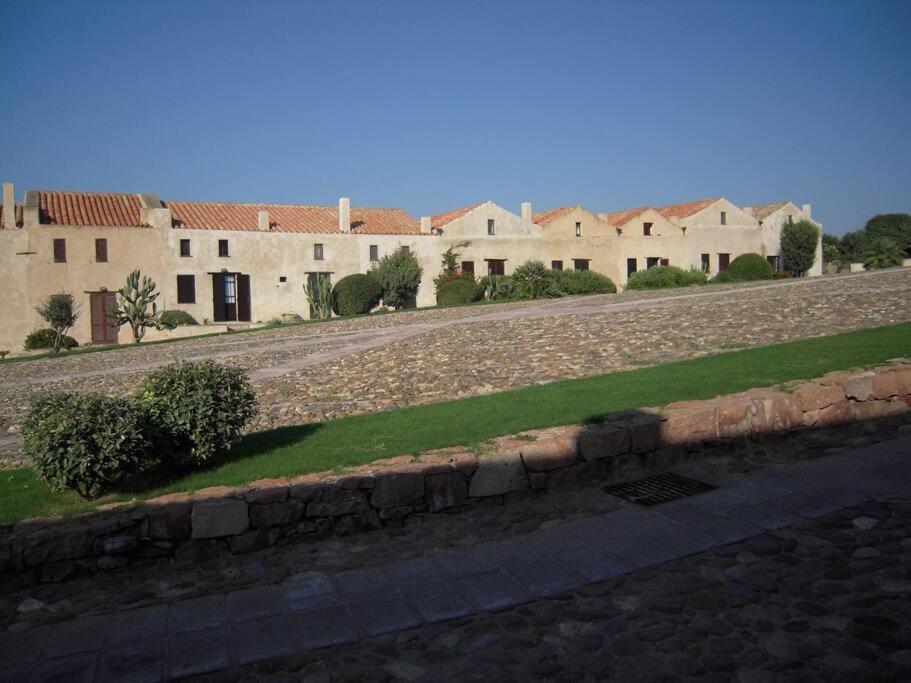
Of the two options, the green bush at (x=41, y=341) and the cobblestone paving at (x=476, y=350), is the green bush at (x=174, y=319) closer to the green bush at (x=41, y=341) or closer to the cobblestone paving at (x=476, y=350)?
the green bush at (x=41, y=341)

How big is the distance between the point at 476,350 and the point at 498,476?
774 centimetres

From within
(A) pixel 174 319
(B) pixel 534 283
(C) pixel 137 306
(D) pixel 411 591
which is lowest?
(D) pixel 411 591

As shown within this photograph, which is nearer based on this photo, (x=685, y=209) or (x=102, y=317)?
(x=102, y=317)

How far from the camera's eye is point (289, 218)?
131ft

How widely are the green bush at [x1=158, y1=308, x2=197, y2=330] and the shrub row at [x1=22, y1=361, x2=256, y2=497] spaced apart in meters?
28.3

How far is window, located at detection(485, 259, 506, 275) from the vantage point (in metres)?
41.5

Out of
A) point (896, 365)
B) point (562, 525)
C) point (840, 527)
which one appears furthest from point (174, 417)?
point (896, 365)

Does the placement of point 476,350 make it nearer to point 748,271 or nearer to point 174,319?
point 174,319

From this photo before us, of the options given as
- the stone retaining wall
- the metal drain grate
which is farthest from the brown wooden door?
the metal drain grate

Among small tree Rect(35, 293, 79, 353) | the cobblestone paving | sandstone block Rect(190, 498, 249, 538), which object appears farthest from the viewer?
small tree Rect(35, 293, 79, 353)

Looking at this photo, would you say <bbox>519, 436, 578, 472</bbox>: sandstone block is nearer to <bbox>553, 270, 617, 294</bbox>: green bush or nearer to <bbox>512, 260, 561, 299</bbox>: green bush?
<bbox>512, 260, 561, 299</bbox>: green bush

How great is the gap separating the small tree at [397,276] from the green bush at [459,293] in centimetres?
173

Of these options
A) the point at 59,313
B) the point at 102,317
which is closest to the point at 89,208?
the point at 102,317

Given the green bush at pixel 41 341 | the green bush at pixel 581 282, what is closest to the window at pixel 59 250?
the green bush at pixel 41 341
